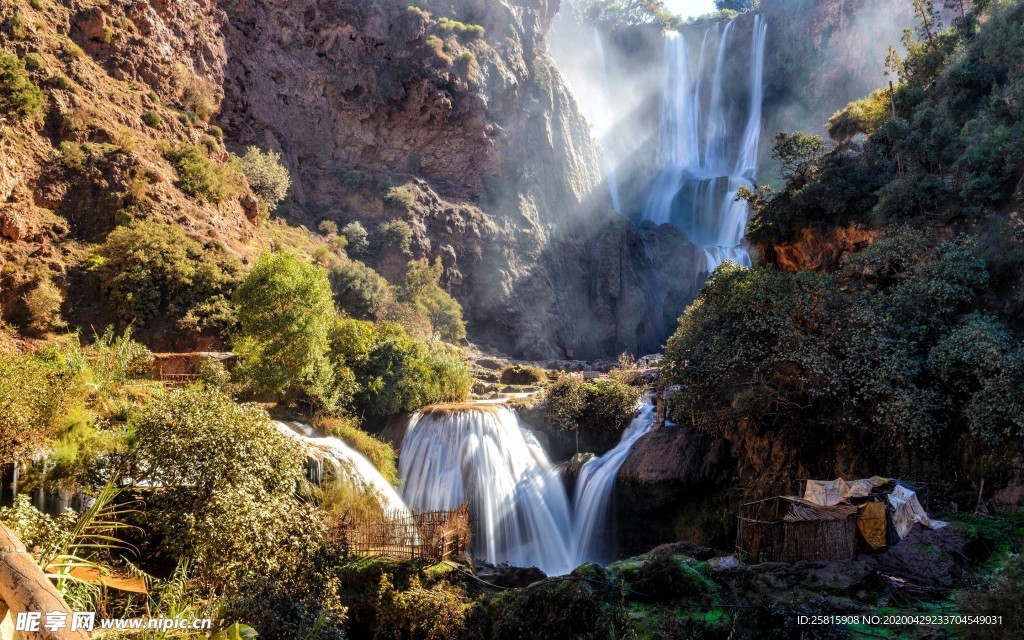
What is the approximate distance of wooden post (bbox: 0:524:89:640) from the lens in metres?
4.26

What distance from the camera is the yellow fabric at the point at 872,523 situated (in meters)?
11.3

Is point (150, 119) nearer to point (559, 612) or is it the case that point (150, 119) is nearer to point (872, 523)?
point (559, 612)

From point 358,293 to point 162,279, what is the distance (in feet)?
31.4

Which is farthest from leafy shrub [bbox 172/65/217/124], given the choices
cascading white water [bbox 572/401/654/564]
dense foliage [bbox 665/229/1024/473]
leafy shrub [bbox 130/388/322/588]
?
dense foliage [bbox 665/229/1024/473]

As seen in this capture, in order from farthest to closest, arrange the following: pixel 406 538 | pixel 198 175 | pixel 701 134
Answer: pixel 701 134 < pixel 198 175 < pixel 406 538

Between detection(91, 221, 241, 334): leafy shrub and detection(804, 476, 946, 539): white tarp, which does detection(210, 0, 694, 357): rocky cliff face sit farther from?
detection(804, 476, 946, 539): white tarp

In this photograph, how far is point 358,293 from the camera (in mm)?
30734

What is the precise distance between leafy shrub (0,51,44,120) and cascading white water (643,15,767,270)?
42.8m

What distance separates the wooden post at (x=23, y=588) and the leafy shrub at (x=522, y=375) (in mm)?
25975

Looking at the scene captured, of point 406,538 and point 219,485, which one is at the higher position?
point 219,485

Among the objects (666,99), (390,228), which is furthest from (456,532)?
(666,99)

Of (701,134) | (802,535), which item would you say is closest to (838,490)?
(802,535)

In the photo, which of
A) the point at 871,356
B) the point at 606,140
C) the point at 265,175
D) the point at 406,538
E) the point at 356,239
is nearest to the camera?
the point at 406,538

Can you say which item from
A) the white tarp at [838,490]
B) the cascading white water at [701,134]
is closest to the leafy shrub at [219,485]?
the white tarp at [838,490]
